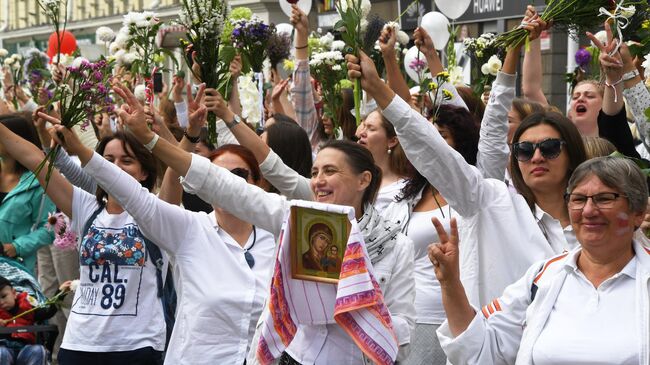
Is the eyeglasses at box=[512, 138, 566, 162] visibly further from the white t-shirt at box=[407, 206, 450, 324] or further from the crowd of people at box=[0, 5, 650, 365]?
the white t-shirt at box=[407, 206, 450, 324]

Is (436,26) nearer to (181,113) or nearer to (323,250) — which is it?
(181,113)

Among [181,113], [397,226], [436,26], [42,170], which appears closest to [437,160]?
[397,226]

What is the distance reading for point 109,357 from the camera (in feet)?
19.4

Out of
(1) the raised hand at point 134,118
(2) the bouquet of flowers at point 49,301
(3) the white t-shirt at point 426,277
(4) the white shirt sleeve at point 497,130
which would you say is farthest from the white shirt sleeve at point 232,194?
(2) the bouquet of flowers at point 49,301

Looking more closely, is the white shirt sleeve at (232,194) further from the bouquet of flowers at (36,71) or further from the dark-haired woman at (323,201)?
the bouquet of flowers at (36,71)

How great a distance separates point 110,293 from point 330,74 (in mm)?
3677

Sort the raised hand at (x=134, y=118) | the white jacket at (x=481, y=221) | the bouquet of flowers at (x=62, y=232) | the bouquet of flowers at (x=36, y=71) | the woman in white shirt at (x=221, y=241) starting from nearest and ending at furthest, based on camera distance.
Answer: the woman in white shirt at (x=221, y=241)
the white jacket at (x=481, y=221)
the raised hand at (x=134, y=118)
the bouquet of flowers at (x=62, y=232)
the bouquet of flowers at (x=36, y=71)

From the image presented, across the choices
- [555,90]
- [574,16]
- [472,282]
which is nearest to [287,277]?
[472,282]

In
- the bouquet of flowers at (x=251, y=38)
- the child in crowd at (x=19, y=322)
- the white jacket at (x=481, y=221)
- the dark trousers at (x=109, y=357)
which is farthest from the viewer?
the bouquet of flowers at (x=251, y=38)

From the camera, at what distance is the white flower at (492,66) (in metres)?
7.33

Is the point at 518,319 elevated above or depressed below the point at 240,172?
below

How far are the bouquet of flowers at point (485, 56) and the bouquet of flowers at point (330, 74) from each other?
1314mm

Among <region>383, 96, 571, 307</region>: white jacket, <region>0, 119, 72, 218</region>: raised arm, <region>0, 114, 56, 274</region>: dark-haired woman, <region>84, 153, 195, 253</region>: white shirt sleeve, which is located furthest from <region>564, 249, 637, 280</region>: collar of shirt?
<region>0, 114, 56, 274</region>: dark-haired woman

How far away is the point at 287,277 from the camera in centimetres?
450
